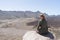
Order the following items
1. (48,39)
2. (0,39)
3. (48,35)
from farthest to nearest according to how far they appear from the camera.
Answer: (0,39) < (48,35) < (48,39)

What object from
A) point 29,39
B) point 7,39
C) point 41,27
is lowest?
point 7,39

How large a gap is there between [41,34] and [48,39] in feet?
3.74

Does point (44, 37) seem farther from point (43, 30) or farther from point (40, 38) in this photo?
point (43, 30)

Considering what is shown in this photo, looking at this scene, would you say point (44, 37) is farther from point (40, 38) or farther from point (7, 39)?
point (7, 39)

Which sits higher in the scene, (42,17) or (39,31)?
(42,17)

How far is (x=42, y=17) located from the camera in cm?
1072

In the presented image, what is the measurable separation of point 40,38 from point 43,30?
1112 millimetres

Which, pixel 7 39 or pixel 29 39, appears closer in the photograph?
pixel 29 39

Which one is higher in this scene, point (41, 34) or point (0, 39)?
point (41, 34)

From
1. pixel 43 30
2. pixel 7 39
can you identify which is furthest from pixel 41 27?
pixel 7 39

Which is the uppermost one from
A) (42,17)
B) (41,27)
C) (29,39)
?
(42,17)

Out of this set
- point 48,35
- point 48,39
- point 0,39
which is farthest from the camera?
point 0,39

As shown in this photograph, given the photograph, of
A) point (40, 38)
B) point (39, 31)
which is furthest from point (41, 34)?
point (40, 38)

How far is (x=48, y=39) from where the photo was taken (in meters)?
9.83
